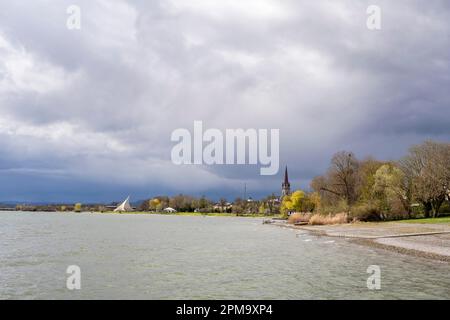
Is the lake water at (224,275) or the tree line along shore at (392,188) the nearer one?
the lake water at (224,275)

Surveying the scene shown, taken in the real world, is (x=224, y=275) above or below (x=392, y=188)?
below

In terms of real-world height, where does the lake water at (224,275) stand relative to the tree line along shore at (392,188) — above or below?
below

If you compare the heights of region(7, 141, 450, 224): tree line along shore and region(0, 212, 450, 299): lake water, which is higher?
region(7, 141, 450, 224): tree line along shore

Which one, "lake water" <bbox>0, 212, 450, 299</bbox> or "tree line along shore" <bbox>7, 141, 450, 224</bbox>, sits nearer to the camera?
"lake water" <bbox>0, 212, 450, 299</bbox>

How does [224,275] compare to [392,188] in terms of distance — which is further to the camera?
[392,188]

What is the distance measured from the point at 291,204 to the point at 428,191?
207ft

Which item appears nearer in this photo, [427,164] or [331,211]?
[427,164]

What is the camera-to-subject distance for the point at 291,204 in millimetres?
133750

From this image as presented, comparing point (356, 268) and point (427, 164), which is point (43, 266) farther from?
point (427, 164)

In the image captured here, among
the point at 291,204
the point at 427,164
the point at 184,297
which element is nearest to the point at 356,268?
the point at 184,297

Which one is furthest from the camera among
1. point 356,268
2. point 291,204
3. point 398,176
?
point 291,204

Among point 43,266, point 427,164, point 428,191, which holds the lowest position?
point 43,266
